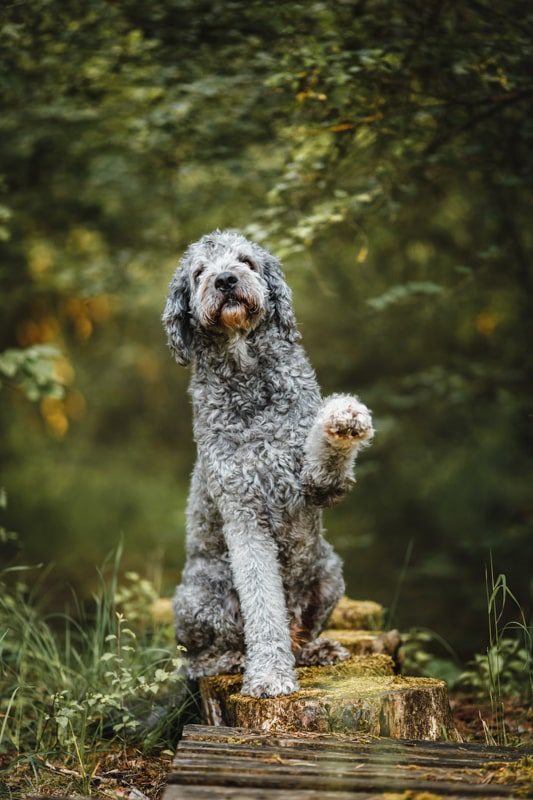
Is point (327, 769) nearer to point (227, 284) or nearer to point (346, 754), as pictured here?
point (346, 754)

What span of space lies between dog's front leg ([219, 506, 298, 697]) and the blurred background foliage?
86.5 inches

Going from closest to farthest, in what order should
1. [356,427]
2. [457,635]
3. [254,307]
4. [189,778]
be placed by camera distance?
[189,778], [356,427], [254,307], [457,635]

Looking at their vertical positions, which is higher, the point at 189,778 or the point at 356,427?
the point at 356,427

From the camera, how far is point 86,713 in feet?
14.4

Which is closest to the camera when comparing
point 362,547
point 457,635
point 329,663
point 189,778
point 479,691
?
point 189,778

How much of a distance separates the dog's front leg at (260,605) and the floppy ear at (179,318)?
0.87 m

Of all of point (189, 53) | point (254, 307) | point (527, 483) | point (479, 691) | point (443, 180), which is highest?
point (189, 53)


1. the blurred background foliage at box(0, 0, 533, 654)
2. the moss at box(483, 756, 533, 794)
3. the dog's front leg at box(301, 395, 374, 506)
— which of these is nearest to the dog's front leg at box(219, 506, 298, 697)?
the dog's front leg at box(301, 395, 374, 506)

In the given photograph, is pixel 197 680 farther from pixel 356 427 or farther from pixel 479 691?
pixel 479 691

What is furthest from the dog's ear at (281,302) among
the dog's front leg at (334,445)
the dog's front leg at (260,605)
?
the dog's front leg at (260,605)

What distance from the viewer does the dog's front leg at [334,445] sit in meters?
3.87

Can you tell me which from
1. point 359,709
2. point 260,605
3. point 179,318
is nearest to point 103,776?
point 260,605

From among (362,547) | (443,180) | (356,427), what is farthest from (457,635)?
(356,427)

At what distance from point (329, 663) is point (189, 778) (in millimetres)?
1691
